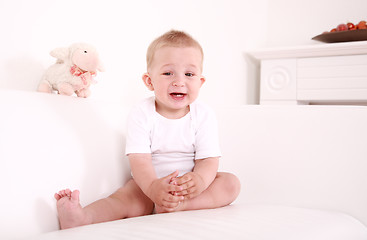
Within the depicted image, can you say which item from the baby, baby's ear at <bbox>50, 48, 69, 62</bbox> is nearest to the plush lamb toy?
baby's ear at <bbox>50, 48, 69, 62</bbox>

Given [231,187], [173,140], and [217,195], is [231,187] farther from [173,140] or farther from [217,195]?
[173,140]

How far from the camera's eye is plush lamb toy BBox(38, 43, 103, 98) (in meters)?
1.08

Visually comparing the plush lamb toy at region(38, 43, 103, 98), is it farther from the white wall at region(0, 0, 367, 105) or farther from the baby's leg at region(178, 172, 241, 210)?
the baby's leg at region(178, 172, 241, 210)

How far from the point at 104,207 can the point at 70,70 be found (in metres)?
0.39

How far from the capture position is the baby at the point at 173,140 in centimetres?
99

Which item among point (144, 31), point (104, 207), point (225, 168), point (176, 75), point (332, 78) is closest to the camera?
point (104, 207)

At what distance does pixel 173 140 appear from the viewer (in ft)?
3.54

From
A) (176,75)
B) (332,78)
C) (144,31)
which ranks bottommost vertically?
(176,75)

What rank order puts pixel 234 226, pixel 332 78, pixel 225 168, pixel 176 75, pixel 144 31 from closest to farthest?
pixel 234 226
pixel 176 75
pixel 225 168
pixel 144 31
pixel 332 78

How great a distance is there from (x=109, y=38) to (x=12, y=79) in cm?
46

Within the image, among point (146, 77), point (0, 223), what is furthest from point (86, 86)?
point (0, 223)

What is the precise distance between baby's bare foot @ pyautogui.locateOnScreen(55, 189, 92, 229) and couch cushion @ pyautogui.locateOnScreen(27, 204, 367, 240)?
8 cm

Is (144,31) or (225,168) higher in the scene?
(144,31)

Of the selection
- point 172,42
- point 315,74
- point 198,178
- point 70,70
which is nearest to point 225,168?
point 198,178
